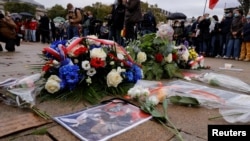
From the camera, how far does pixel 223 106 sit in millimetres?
2311

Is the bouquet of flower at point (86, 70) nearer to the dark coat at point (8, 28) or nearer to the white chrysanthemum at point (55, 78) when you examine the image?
the white chrysanthemum at point (55, 78)

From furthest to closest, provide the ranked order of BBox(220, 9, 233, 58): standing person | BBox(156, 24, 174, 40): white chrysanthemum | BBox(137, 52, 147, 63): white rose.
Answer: BBox(220, 9, 233, 58): standing person → BBox(156, 24, 174, 40): white chrysanthemum → BBox(137, 52, 147, 63): white rose

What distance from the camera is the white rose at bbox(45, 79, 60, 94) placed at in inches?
91.3

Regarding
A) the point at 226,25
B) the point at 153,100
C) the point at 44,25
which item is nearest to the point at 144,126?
the point at 153,100

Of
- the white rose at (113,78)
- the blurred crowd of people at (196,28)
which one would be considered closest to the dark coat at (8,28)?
the blurred crowd of people at (196,28)

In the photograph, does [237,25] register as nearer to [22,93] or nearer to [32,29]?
[22,93]

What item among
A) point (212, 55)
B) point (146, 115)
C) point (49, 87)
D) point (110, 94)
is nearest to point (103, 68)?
point (110, 94)

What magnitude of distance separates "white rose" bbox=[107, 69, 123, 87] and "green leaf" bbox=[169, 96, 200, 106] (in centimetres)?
52

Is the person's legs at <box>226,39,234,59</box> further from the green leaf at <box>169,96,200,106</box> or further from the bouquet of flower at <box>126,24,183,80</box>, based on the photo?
the green leaf at <box>169,96,200,106</box>

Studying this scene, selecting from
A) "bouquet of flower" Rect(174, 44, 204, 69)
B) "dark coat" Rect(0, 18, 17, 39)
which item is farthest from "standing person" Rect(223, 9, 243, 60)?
"dark coat" Rect(0, 18, 17, 39)

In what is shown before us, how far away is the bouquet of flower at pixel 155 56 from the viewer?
3.49 meters

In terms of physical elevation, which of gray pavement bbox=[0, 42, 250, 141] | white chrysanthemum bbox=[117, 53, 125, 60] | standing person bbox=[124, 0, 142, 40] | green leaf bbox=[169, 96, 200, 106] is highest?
standing person bbox=[124, 0, 142, 40]

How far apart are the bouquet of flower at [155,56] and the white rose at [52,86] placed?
1358mm

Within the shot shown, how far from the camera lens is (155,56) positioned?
371 cm
